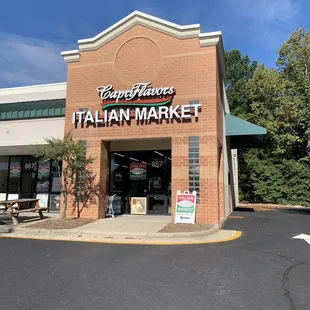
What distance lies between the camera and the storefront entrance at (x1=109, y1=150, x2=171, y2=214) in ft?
48.0

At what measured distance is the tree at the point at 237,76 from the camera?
34456 millimetres

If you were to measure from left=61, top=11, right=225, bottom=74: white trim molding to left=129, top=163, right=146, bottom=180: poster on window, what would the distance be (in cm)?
543

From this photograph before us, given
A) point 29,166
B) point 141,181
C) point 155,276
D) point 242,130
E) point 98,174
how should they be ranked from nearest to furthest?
point 155,276, point 98,174, point 141,181, point 242,130, point 29,166

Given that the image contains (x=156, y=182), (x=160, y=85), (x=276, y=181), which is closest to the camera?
(x=160, y=85)

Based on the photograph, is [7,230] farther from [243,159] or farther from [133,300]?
[243,159]

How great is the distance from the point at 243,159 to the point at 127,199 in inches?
724

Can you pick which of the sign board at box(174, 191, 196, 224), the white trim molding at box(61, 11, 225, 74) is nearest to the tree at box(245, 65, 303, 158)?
the white trim molding at box(61, 11, 225, 74)

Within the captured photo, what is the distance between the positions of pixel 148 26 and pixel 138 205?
7877mm

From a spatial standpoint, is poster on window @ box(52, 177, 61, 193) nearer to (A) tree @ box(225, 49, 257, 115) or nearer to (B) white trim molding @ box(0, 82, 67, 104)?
(B) white trim molding @ box(0, 82, 67, 104)

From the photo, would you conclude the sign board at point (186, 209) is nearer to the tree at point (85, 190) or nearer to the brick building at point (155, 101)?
the brick building at point (155, 101)

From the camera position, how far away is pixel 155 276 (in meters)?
5.65

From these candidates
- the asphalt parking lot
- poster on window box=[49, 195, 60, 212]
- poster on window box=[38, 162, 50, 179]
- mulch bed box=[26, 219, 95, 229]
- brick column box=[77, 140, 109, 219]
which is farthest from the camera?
poster on window box=[38, 162, 50, 179]

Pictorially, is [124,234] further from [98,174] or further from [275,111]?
[275,111]

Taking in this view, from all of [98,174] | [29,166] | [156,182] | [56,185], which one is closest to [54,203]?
[56,185]
